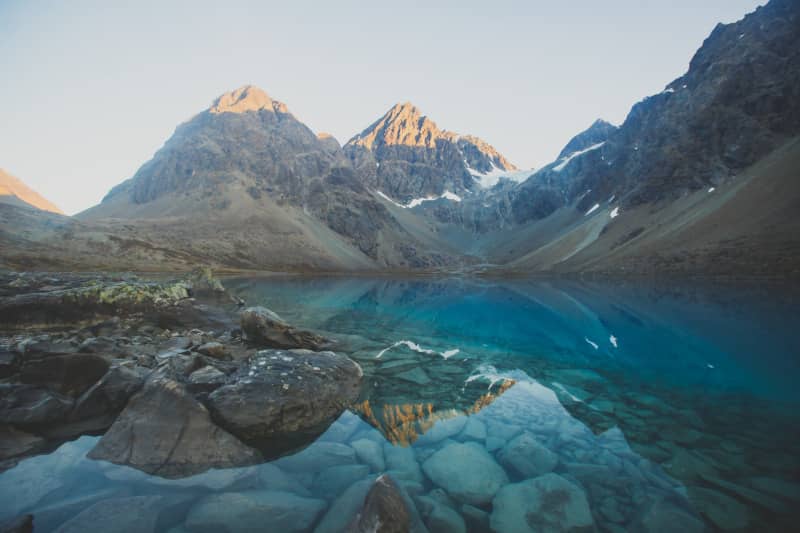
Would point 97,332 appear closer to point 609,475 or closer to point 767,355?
point 609,475

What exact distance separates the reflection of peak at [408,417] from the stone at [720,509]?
17.0 ft

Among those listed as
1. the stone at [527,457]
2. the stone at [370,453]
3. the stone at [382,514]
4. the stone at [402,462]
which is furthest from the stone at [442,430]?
the stone at [382,514]

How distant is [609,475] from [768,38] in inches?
7965

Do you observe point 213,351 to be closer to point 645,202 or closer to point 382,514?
point 382,514

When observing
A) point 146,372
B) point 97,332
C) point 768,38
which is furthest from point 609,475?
point 768,38

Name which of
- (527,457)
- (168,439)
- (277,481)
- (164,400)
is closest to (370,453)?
(277,481)

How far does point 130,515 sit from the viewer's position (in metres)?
4.99

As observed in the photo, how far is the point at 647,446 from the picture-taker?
8.36 metres

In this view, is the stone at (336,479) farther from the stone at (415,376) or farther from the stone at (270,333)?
the stone at (270,333)

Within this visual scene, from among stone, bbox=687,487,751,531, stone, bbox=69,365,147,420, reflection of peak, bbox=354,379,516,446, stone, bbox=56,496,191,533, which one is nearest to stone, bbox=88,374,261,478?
stone, bbox=56,496,191,533

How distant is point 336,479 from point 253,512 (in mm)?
1625

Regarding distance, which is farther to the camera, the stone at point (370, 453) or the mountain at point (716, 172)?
the mountain at point (716, 172)

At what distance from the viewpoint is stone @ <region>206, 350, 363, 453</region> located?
7.90 meters

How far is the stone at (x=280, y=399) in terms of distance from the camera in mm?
7898
